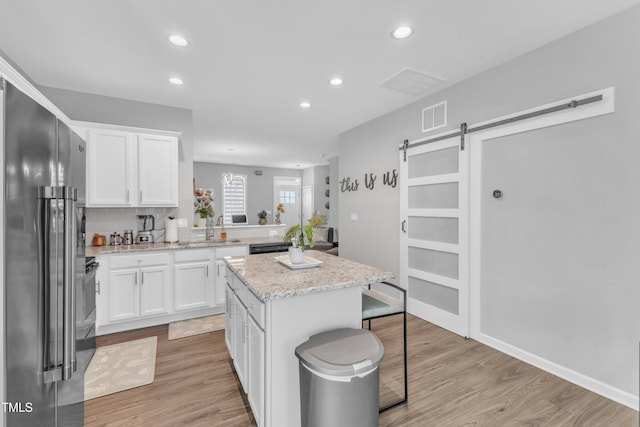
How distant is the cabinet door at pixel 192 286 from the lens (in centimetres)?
349

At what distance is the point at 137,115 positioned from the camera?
3715 millimetres

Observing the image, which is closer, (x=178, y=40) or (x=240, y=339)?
(x=240, y=339)

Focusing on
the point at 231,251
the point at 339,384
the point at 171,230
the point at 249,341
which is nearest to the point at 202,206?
the point at 171,230

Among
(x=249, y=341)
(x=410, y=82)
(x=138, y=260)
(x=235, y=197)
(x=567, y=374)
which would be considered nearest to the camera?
(x=249, y=341)

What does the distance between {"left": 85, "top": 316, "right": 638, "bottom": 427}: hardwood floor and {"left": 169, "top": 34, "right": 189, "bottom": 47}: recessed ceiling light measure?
2.73 metres

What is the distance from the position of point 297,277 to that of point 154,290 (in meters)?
2.37

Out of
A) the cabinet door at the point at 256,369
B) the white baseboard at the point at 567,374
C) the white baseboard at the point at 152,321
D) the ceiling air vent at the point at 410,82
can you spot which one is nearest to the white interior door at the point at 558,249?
the white baseboard at the point at 567,374

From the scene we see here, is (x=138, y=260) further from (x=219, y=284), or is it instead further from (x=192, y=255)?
(x=219, y=284)

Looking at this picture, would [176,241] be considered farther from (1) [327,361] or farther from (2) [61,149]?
(1) [327,361]

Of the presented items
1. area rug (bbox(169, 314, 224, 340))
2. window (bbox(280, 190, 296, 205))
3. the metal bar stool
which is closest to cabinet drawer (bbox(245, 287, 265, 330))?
the metal bar stool

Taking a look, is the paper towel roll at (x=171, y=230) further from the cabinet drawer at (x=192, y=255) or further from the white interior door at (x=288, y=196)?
the white interior door at (x=288, y=196)

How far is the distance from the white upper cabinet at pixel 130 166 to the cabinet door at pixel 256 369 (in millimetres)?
2506

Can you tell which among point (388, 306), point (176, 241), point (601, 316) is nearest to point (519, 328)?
point (601, 316)

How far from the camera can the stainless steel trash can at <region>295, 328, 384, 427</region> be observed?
138 centimetres
